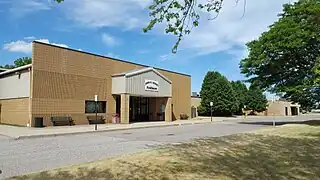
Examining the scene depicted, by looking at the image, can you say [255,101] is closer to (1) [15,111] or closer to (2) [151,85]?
(2) [151,85]

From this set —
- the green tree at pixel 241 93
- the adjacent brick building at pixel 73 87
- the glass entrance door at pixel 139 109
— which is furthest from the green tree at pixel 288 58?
the green tree at pixel 241 93

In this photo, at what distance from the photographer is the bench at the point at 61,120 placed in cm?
2712

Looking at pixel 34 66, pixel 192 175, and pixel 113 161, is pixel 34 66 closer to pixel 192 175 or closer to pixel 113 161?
pixel 113 161

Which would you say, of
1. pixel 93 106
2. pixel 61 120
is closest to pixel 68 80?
pixel 61 120

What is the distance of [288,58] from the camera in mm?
30000

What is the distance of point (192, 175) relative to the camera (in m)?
7.27

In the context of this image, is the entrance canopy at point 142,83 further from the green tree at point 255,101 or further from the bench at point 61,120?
the green tree at point 255,101

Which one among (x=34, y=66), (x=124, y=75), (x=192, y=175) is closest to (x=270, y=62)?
(x=124, y=75)

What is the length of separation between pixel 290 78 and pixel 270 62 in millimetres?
2398

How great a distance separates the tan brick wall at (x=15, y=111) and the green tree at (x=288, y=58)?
20849 millimetres

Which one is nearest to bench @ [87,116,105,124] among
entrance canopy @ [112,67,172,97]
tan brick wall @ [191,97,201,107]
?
entrance canopy @ [112,67,172,97]

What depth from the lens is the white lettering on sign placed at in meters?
34.9

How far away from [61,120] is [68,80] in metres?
3.58

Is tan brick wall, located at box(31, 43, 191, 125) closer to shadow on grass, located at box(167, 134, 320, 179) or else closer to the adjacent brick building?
the adjacent brick building
